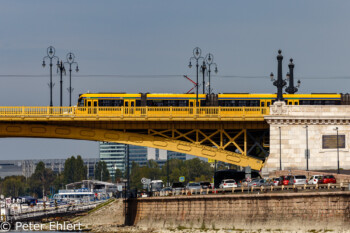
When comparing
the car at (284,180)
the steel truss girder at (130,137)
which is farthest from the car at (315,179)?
the steel truss girder at (130,137)

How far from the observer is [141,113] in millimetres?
121250

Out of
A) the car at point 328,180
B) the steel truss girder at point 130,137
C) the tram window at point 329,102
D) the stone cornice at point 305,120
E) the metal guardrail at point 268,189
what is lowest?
the metal guardrail at point 268,189

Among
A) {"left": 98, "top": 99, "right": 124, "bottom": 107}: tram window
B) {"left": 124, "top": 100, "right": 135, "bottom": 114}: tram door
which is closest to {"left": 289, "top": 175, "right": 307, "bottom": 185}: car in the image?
{"left": 124, "top": 100, "right": 135, "bottom": 114}: tram door

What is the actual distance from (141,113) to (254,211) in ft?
99.2

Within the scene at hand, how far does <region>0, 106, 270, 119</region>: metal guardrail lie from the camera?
11962 centimetres

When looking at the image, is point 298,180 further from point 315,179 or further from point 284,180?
point 315,179

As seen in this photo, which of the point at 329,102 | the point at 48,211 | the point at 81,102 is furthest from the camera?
the point at 48,211

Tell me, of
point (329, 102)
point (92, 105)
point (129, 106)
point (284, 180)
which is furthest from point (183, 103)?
point (284, 180)

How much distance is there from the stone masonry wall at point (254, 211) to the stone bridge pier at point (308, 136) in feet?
60.8

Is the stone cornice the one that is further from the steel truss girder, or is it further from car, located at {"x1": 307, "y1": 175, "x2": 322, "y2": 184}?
car, located at {"x1": 307, "y1": 175, "x2": 322, "y2": 184}

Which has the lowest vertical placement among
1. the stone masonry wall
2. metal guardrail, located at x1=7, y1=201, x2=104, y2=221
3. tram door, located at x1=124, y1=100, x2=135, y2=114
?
metal guardrail, located at x1=7, y1=201, x2=104, y2=221

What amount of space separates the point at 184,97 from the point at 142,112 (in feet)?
19.0

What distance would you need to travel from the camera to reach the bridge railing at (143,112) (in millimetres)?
119625

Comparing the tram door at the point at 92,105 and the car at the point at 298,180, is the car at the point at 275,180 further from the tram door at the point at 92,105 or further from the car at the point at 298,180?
the tram door at the point at 92,105
